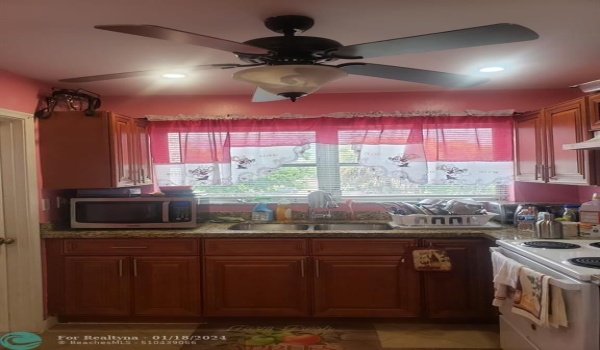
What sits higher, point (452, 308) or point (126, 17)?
point (126, 17)

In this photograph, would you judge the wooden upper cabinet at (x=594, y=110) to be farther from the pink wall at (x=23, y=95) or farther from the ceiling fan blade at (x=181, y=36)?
the pink wall at (x=23, y=95)

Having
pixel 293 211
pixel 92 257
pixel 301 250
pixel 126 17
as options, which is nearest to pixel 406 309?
pixel 301 250

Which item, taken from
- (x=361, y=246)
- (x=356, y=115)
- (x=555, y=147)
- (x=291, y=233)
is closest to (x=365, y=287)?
(x=361, y=246)

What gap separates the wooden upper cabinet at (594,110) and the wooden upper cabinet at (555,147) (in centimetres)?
3

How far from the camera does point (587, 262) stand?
2137 millimetres

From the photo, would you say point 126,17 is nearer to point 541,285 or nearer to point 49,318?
point 541,285

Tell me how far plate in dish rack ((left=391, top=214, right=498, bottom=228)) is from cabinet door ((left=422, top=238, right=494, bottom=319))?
17 cm

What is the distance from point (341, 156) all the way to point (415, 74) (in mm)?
2006

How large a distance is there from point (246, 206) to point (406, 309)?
1.67m

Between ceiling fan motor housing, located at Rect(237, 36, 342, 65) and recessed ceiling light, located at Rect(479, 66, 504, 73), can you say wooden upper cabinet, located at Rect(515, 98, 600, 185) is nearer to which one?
recessed ceiling light, located at Rect(479, 66, 504, 73)

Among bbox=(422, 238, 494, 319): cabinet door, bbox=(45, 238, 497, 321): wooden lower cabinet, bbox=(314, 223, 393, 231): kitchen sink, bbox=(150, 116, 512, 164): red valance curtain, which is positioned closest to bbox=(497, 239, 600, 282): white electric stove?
bbox=(422, 238, 494, 319): cabinet door

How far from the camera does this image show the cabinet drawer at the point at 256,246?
3316mm

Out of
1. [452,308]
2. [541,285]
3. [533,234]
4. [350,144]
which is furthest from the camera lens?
[350,144]

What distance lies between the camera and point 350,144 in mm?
3908
